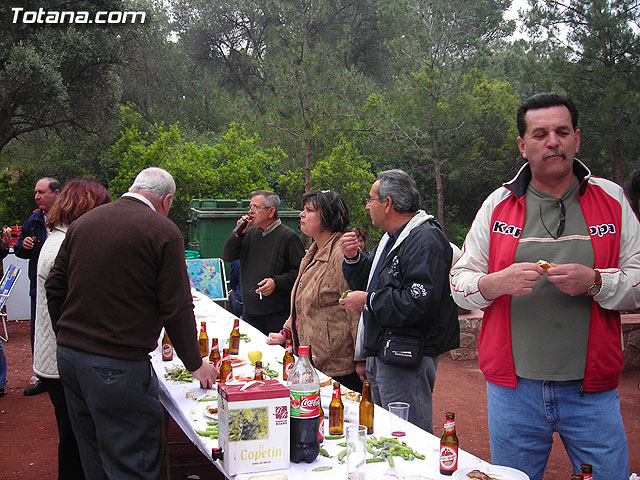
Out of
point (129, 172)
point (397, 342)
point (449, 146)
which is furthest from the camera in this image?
point (449, 146)

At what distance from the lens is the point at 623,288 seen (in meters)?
1.90

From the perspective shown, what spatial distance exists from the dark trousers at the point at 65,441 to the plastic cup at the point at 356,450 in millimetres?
1896

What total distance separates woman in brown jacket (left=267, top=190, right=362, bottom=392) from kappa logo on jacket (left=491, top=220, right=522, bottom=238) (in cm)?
159

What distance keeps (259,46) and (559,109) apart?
24.0 metres

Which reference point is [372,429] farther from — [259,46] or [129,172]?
[259,46]

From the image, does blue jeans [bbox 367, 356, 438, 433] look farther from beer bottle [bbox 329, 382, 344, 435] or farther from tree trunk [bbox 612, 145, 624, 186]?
tree trunk [bbox 612, 145, 624, 186]

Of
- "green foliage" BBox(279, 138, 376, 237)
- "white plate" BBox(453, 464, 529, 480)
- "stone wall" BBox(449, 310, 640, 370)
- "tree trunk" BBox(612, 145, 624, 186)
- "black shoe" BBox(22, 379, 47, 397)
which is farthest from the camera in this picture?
"green foliage" BBox(279, 138, 376, 237)

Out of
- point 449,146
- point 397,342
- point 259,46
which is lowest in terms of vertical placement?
point 397,342

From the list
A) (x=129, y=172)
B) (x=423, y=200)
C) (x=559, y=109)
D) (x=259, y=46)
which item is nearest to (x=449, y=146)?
(x=423, y=200)

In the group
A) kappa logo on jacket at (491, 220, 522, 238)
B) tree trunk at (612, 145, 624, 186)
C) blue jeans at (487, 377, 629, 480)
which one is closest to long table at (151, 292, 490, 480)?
blue jeans at (487, 377, 629, 480)

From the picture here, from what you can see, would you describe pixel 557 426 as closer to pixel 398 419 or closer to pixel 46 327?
pixel 398 419

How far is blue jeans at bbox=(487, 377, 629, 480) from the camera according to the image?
193 centimetres

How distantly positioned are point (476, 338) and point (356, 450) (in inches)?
225

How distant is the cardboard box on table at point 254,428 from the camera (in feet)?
6.43
